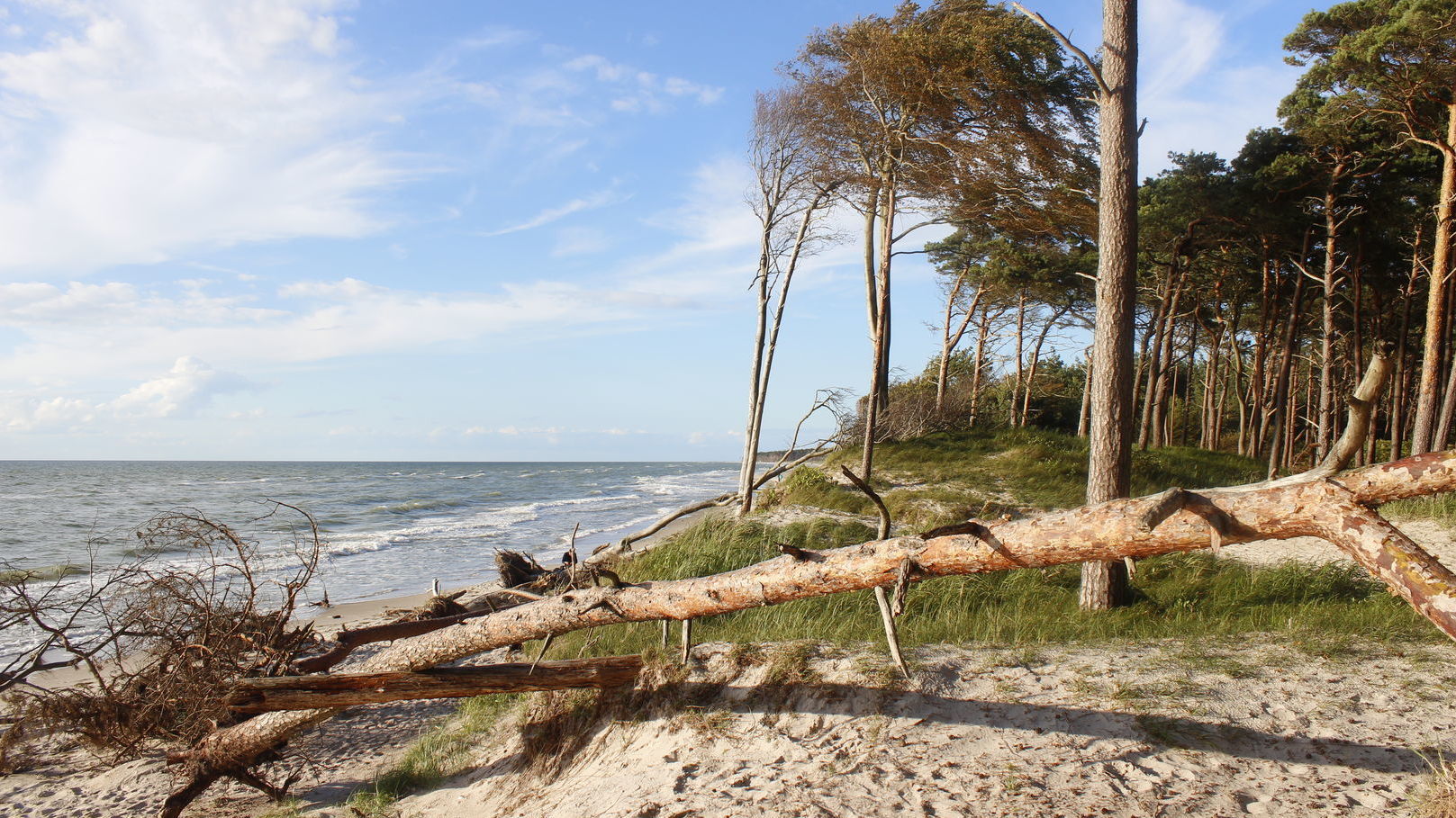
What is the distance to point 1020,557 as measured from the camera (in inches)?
145

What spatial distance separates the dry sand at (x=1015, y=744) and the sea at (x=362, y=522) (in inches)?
108

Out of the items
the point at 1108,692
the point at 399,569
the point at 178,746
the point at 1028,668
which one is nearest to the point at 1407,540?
the point at 1108,692

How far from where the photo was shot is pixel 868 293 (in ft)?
60.4

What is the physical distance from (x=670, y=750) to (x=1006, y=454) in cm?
1316

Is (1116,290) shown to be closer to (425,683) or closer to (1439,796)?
(1439,796)

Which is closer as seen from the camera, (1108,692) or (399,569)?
(1108,692)

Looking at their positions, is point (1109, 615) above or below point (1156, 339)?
below

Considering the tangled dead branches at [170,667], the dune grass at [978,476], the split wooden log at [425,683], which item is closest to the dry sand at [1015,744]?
the split wooden log at [425,683]

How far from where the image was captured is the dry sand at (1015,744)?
3.64 m

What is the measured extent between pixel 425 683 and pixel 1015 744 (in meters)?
3.64

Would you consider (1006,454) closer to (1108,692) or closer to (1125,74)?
(1125,74)

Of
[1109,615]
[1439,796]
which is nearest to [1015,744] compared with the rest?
[1439,796]

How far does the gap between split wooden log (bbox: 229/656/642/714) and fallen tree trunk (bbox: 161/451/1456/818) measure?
0.14 m

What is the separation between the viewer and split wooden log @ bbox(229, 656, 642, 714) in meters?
A: 5.40
